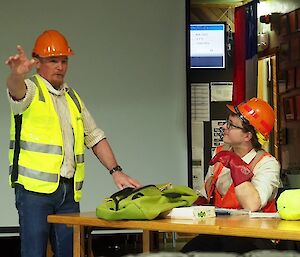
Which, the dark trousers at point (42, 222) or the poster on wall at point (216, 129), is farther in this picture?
the poster on wall at point (216, 129)

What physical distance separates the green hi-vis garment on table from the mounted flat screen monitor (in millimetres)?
3040

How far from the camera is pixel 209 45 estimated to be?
20.5 ft

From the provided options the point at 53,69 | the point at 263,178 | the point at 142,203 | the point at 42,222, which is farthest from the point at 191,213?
the point at 53,69

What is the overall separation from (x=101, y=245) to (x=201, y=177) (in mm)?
990

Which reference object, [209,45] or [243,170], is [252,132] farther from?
[209,45]

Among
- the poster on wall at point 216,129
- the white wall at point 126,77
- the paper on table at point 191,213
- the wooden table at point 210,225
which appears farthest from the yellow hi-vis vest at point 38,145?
the poster on wall at point 216,129

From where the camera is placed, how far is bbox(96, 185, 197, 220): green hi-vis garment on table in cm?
291

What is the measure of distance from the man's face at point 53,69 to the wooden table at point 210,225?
768mm

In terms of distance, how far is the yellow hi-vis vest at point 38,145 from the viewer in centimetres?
352

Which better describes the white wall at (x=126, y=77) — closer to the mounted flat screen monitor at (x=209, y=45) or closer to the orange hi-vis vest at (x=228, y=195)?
the mounted flat screen monitor at (x=209, y=45)

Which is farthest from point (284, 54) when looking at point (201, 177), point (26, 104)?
point (26, 104)

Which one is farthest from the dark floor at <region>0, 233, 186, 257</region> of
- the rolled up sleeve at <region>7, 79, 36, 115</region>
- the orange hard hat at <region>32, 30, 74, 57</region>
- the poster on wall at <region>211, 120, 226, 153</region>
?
the rolled up sleeve at <region>7, 79, 36, 115</region>

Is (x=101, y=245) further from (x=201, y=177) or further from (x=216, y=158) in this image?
(x=216, y=158)

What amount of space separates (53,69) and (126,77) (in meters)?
2.18
